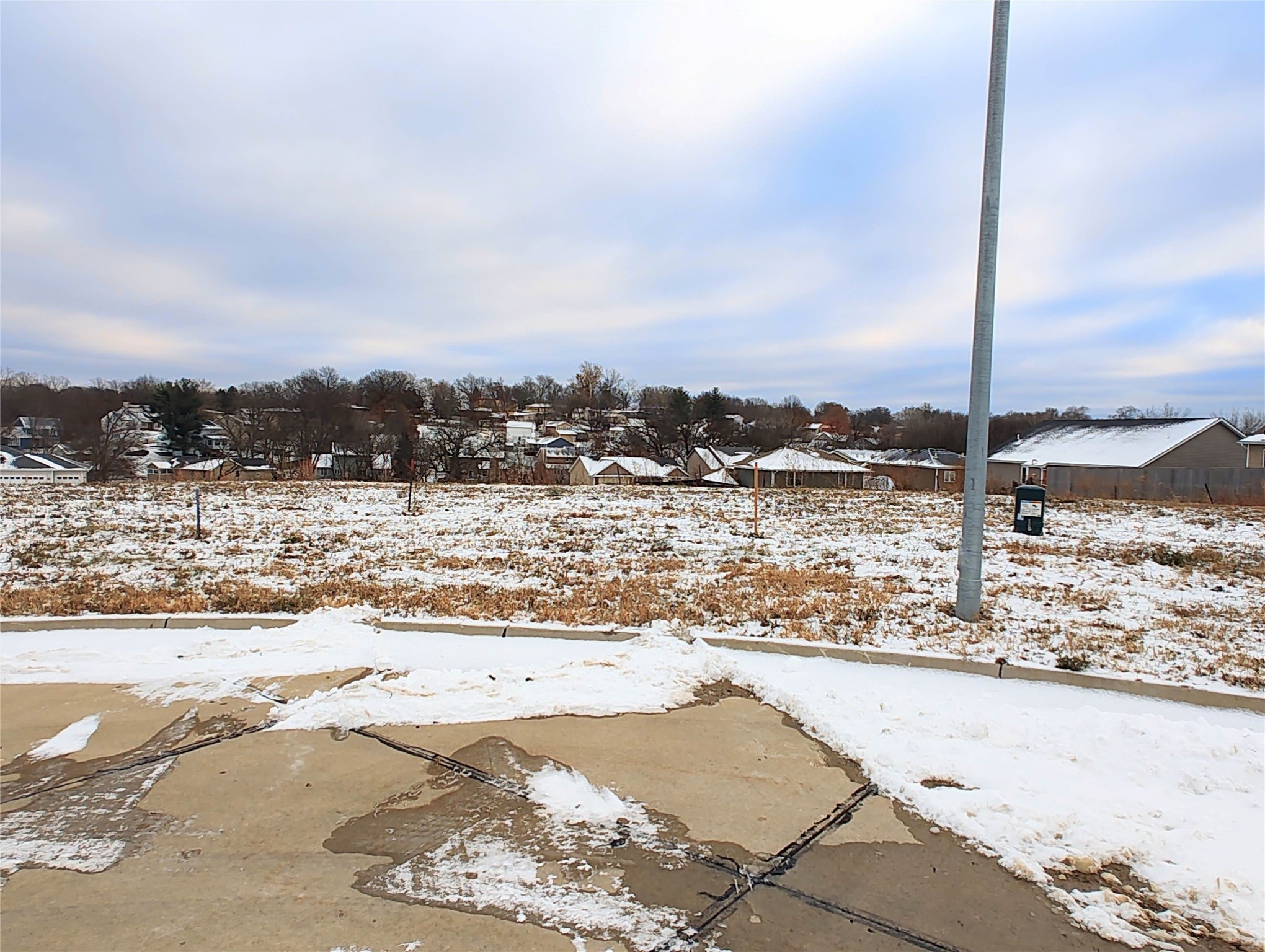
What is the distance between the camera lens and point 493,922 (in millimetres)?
2059

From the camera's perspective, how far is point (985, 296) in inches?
206

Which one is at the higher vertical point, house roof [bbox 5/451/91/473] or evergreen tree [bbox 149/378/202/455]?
evergreen tree [bbox 149/378/202/455]

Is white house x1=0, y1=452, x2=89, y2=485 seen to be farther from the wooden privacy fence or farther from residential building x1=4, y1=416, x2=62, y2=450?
the wooden privacy fence

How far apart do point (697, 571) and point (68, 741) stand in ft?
19.2

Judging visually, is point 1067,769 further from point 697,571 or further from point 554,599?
point 697,571

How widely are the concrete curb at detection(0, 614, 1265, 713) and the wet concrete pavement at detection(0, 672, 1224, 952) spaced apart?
4.29 ft

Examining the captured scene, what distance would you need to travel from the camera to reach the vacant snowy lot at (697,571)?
538 centimetres

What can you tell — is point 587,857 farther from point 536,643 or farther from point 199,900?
point 536,643

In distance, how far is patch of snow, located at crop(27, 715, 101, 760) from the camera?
3.14m

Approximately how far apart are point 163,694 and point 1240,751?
18.4ft

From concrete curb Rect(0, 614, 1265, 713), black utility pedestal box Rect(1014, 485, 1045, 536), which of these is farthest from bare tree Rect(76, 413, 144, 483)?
black utility pedestal box Rect(1014, 485, 1045, 536)

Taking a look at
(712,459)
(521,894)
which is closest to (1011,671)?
(521,894)

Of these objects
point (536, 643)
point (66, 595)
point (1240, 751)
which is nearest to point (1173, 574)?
point (1240, 751)

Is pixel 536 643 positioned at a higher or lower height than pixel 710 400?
lower
